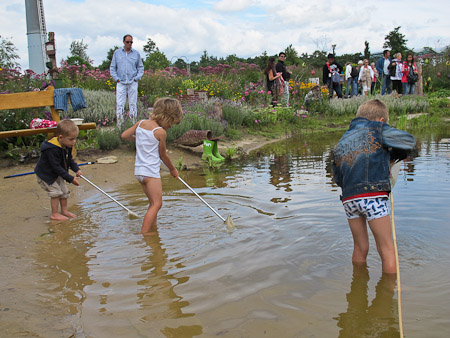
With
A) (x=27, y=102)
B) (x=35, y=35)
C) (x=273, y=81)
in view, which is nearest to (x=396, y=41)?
(x=273, y=81)

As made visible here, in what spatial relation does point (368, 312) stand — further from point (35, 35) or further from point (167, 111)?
point (35, 35)

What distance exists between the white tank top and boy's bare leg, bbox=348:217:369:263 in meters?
2.22

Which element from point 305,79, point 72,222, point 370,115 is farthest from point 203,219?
point 305,79

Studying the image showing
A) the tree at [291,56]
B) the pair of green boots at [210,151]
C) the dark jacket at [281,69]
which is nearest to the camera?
the pair of green boots at [210,151]

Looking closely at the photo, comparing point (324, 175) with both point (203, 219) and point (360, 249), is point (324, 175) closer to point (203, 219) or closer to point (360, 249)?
point (203, 219)

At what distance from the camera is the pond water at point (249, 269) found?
2.96m

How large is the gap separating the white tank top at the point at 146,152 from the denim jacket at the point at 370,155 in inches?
85.1

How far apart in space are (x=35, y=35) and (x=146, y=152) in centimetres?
1514

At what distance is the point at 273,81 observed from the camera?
15273 mm

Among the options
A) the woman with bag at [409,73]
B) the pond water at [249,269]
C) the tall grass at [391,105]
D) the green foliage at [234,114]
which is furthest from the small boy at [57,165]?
the woman with bag at [409,73]

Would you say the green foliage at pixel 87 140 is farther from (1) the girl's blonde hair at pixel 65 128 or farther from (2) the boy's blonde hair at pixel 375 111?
(2) the boy's blonde hair at pixel 375 111

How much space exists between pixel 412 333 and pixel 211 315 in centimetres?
128

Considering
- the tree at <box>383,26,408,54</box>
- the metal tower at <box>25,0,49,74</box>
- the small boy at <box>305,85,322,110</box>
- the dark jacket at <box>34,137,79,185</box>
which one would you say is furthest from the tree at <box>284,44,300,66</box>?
the dark jacket at <box>34,137,79,185</box>

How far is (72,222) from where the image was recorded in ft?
17.9
